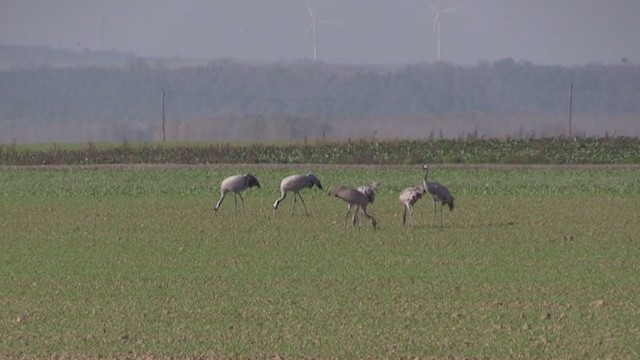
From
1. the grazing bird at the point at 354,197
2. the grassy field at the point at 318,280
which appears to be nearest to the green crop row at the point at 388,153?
the grassy field at the point at 318,280

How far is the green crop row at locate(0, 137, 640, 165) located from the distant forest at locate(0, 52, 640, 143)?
36374 mm

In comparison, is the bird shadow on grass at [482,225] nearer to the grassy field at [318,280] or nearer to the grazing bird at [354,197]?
the grassy field at [318,280]

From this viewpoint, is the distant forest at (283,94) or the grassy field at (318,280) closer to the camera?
the grassy field at (318,280)

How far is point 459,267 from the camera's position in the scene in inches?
687

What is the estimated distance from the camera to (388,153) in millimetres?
49406

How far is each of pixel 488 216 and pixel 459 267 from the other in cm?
826

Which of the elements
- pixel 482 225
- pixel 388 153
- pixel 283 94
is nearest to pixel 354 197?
pixel 482 225

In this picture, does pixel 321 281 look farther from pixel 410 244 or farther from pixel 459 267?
pixel 410 244

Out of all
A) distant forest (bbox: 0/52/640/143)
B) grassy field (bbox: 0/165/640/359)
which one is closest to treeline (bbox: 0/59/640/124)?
distant forest (bbox: 0/52/640/143)

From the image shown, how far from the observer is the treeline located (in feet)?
341

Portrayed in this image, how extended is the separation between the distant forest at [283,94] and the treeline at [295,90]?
0.08 meters

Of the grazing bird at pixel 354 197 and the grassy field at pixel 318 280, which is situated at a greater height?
the grazing bird at pixel 354 197

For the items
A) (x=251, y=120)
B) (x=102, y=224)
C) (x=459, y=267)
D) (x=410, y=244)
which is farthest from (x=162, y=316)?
(x=251, y=120)

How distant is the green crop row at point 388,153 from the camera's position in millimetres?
47938
